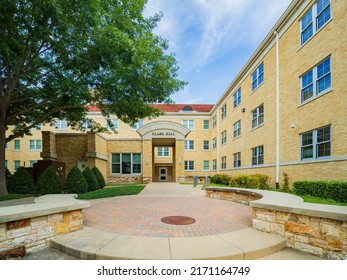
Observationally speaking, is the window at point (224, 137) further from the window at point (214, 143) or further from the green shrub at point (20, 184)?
the green shrub at point (20, 184)

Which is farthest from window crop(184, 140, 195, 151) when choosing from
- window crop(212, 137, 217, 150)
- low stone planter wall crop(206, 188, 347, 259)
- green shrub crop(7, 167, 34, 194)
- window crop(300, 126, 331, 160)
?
low stone planter wall crop(206, 188, 347, 259)

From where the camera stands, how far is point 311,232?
3.98 meters

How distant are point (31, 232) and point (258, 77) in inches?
694

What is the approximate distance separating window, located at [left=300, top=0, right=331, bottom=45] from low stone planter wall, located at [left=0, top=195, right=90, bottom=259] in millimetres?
13625

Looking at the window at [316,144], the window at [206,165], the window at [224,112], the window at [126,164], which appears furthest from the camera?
the window at [206,165]

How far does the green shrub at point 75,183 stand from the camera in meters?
12.2

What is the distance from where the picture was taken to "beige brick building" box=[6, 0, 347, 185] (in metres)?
9.25

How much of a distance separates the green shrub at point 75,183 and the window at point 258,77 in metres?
15.3

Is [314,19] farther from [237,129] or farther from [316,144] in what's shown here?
[237,129]

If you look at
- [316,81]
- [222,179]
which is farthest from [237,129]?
[316,81]

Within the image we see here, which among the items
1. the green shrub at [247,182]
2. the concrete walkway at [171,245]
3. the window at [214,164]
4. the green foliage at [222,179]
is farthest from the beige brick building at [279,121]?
the concrete walkway at [171,245]

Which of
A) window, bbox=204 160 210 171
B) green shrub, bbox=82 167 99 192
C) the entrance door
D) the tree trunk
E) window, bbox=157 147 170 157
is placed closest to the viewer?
the tree trunk

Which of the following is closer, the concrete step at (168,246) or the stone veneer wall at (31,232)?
the concrete step at (168,246)

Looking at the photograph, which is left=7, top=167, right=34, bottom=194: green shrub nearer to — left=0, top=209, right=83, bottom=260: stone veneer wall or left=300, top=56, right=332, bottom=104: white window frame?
→ left=0, top=209, right=83, bottom=260: stone veneer wall
